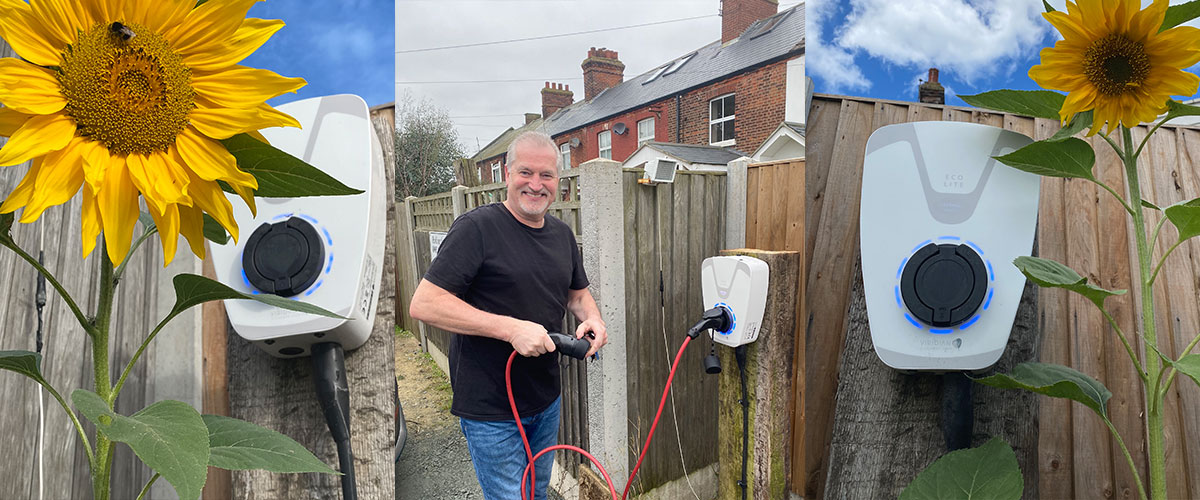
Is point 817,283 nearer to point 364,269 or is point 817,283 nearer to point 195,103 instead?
point 364,269

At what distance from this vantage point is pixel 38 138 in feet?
1.06

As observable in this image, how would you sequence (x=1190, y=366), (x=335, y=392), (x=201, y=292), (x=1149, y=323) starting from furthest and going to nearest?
(x=335, y=392), (x=1149, y=323), (x=1190, y=366), (x=201, y=292)

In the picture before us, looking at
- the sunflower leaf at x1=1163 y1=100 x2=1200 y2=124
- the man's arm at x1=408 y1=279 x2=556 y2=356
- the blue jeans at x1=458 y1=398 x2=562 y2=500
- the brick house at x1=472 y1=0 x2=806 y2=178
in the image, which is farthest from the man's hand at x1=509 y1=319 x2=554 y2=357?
the sunflower leaf at x1=1163 y1=100 x2=1200 y2=124

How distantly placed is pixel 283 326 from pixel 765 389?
0.81m

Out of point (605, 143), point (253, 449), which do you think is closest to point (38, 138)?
point (253, 449)

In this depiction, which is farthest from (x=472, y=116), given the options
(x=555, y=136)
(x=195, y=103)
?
(x=195, y=103)

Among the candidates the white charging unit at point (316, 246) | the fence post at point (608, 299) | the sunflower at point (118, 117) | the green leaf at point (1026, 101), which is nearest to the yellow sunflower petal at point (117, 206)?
the sunflower at point (118, 117)

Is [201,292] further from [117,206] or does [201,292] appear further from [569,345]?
[569,345]

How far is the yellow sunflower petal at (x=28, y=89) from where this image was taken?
0.31 metres

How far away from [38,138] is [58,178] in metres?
0.02

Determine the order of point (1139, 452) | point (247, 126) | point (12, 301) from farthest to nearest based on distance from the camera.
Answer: point (1139, 452) → point (12, 301) → point (247, 126)

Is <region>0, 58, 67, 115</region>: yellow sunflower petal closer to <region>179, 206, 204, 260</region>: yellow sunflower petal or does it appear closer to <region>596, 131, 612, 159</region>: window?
<region>179, 206, 204, 260</region>: yellow sunflower petal

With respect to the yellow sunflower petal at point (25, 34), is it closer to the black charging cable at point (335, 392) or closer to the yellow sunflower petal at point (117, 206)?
the yellow sunflower petal at point (117, 206)

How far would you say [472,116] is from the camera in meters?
0.86
